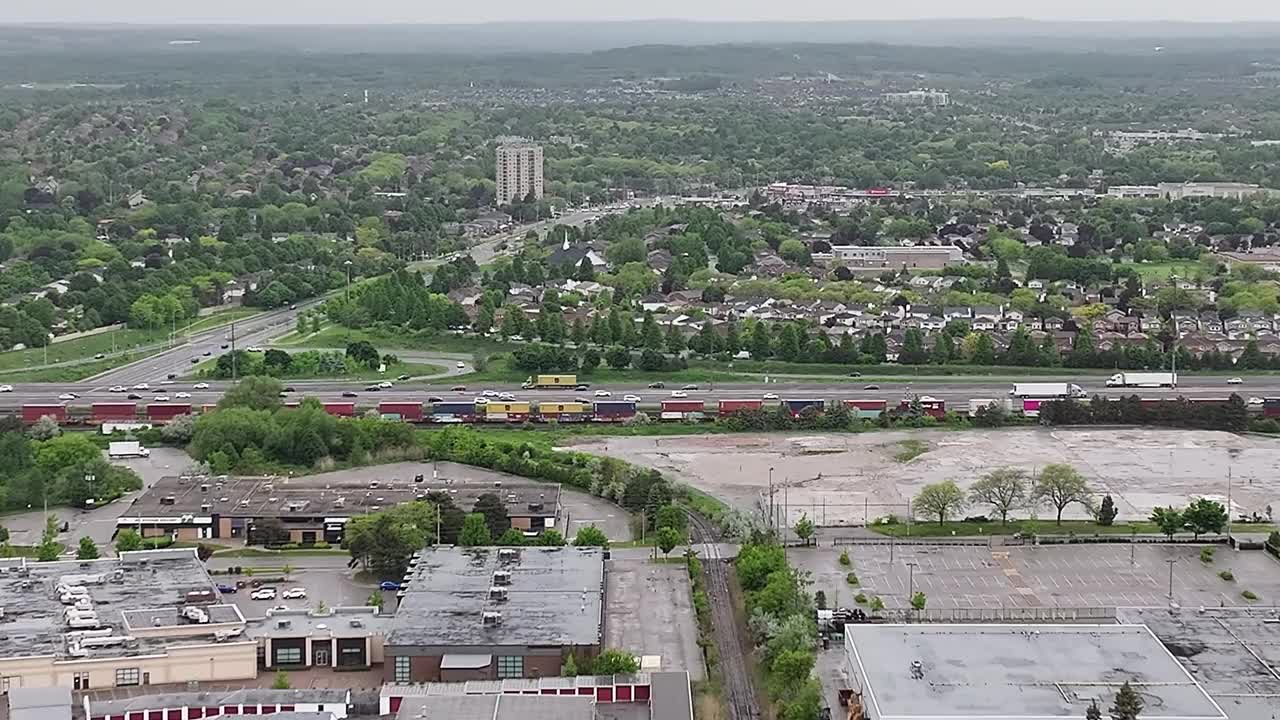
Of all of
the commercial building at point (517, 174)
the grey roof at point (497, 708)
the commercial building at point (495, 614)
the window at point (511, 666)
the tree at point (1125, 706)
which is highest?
the tree at point (1125, 706)

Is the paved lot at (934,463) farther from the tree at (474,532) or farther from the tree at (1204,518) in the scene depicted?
the tree at (474,532)

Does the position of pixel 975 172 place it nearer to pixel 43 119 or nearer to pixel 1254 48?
pixel 43 119

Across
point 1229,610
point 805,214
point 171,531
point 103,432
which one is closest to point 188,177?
point 805,214

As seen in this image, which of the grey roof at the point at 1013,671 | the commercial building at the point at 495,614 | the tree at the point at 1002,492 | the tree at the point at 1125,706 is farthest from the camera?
the tree at the point at 1002,492

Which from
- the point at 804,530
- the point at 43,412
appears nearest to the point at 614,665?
the point at 804,530

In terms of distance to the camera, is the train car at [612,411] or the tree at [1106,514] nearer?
the tree at [1106,514]

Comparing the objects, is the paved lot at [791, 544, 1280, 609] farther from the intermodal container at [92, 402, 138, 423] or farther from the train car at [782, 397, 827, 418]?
the intermodal container at [92, 402, 138, 423]

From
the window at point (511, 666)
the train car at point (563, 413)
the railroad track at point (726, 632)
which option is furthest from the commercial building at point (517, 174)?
the window at point (511, 666)

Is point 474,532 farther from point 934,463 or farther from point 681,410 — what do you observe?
point 681,410
